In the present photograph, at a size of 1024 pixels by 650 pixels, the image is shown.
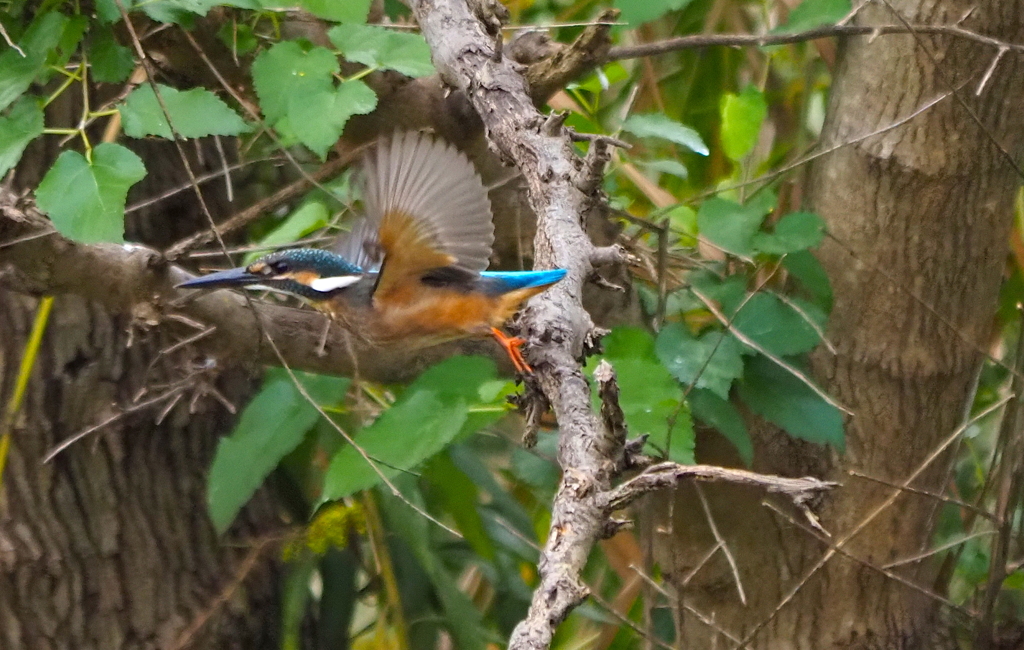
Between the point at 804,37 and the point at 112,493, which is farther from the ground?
the point at 804,37

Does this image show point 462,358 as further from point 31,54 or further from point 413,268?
point 31,54

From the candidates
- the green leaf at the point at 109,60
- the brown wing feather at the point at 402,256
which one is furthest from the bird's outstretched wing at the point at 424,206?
the green leaf at the point at 109,60

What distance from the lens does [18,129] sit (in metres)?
1.06

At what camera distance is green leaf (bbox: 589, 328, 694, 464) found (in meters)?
1.07

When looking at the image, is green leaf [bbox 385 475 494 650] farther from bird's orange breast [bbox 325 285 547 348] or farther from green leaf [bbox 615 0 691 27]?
green leaf [bbox 615 0 691 27]

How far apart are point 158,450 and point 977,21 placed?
4.09 feet

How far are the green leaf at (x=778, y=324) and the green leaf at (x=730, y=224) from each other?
7cm

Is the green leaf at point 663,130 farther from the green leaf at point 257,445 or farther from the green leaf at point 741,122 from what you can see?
the green leaf at point 257,445

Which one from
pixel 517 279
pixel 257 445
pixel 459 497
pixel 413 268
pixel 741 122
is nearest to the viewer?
pixel 517 279

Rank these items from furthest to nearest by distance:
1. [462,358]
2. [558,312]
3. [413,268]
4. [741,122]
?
[741,122]
[462,358]
[413,268]
[558,312]

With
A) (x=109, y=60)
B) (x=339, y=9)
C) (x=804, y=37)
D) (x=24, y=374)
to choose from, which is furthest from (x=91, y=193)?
(x=804, y=37)

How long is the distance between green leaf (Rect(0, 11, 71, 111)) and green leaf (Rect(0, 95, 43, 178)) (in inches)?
0.7

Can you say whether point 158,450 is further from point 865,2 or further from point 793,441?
point 865,2

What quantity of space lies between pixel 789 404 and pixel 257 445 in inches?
26.3
